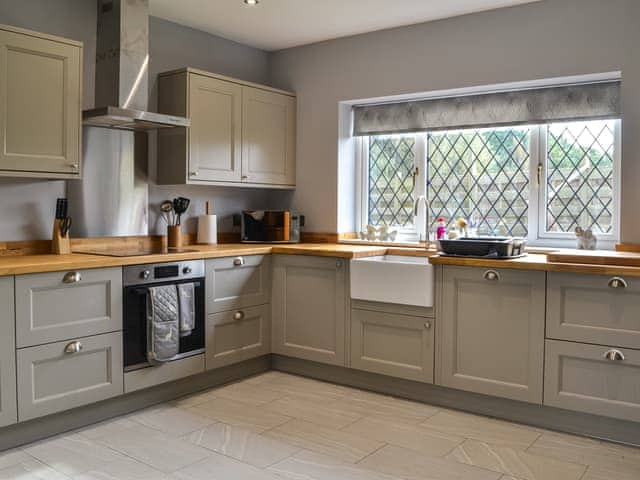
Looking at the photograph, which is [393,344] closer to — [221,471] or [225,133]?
[221,471]

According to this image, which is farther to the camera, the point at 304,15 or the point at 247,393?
the point at 304,15

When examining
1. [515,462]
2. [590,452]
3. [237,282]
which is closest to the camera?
[515,462]

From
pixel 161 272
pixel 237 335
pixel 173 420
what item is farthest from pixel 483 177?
pixel 173 420

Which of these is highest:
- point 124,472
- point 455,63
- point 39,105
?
point 455,63

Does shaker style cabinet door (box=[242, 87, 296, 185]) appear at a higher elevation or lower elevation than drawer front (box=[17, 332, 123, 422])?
higher

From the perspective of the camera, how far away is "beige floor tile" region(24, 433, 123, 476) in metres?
2.64

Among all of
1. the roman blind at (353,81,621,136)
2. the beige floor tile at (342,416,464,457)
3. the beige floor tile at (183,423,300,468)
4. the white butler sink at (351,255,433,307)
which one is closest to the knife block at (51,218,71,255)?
the beige floor tile at (183,423,300,468)

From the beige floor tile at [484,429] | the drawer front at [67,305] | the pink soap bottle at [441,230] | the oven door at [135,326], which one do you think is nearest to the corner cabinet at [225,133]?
the oven door at [135,326]

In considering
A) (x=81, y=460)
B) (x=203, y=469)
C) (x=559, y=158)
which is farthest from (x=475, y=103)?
(x=81, y=460)

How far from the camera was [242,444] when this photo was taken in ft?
9.48

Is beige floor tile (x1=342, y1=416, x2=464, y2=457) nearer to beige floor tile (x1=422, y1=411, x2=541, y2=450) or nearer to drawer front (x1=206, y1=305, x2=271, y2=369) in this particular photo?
beige floor tile (x1=422, y1=411, x2=541, y2=450)

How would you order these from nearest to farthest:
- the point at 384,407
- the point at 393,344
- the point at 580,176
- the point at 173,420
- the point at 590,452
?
the point at 590,452, the point at 173,420, the point at 384,407, the point at 393,344, the point at 580,176

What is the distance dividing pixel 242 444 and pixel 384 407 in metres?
0.92

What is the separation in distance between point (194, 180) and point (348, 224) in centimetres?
123
